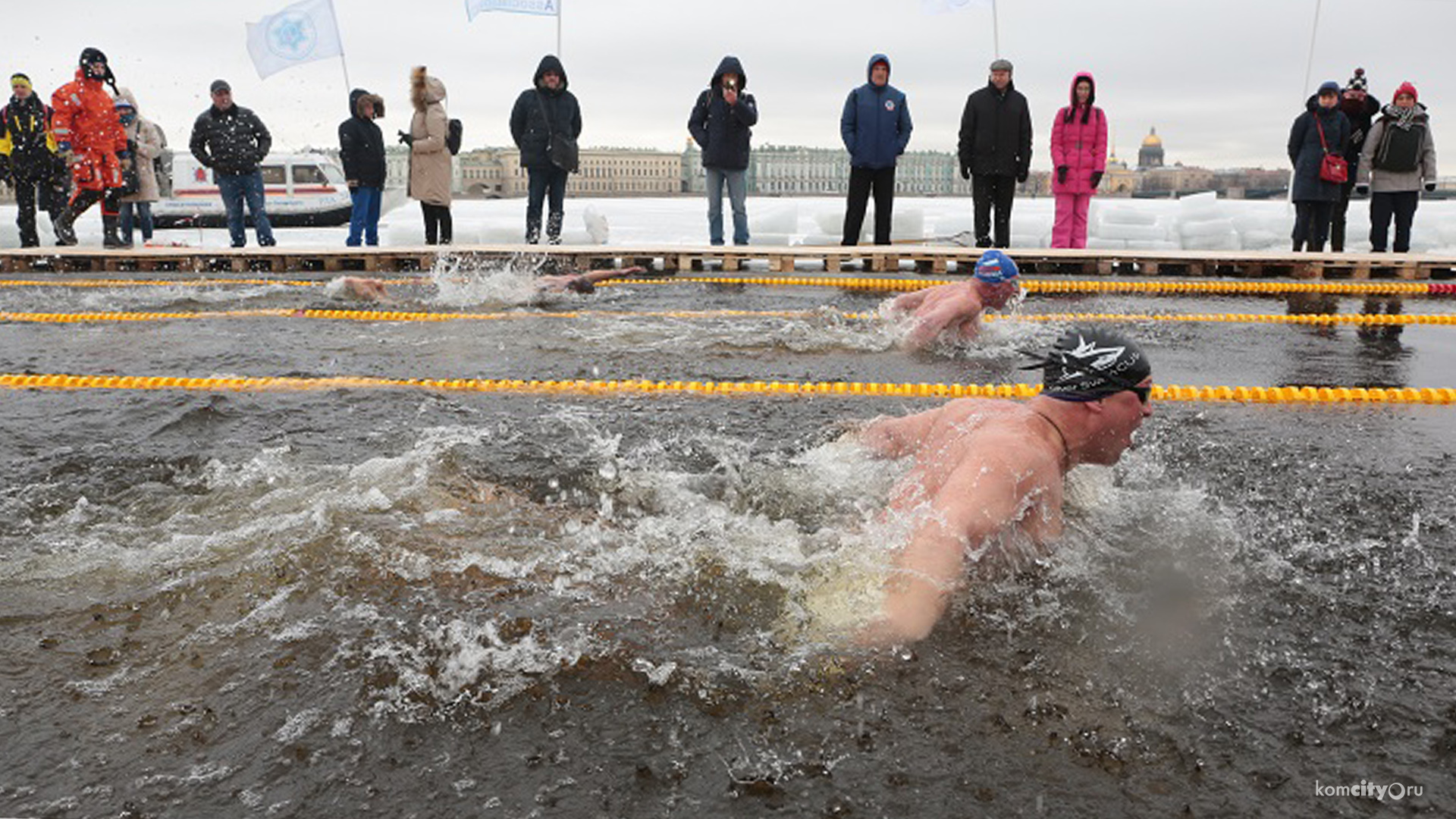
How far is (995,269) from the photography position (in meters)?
6.12

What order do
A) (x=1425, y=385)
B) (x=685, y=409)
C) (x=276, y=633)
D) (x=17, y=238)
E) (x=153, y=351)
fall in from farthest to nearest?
(x=17, y=238)
(x=153, y=351)
(x=1425, y=385)
(x=685, y=409)
(x=276, y=633)

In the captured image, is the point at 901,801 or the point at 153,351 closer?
the point at 901,801

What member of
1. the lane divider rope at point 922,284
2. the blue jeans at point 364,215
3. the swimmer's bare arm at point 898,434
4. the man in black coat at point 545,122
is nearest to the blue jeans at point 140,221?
the lane divider rope at point 922,284

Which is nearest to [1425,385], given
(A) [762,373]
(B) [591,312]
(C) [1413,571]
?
(C) [1413,571]

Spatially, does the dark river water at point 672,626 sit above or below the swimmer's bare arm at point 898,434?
below

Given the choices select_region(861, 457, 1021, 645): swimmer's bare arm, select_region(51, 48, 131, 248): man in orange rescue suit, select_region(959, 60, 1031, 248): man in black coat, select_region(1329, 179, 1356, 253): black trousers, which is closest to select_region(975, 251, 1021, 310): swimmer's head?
select_region(861, 457, 1021, 645): swimmer's bare arm

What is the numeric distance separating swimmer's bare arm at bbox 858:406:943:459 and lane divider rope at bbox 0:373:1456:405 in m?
1.44

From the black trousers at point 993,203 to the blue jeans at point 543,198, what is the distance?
439 cm

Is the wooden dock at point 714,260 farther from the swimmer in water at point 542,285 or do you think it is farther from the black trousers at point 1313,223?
the swimmer in water at point 542,285

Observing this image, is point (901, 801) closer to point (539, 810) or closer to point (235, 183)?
point (539, 810)

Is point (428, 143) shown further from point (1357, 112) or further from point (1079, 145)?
point (1357, 112)

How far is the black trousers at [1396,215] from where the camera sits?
33.8ft

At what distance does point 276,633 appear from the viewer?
255 cm

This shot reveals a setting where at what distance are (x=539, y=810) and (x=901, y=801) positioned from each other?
70cm
